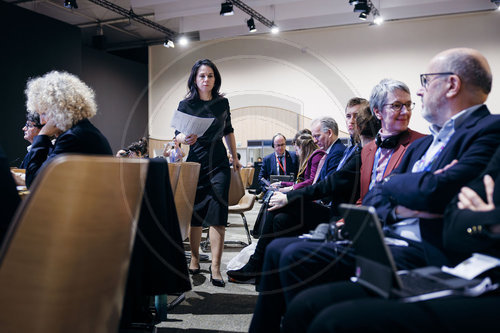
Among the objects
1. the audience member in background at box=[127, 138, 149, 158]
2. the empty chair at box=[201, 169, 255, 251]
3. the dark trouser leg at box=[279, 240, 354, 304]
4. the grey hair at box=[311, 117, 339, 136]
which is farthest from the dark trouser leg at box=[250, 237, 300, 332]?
the audience member in background at box=[127, 138, 149, 158]

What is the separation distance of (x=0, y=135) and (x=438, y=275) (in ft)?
28.3

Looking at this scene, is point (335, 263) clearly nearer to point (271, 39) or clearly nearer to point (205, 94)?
point (205, 94)

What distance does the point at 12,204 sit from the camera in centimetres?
130

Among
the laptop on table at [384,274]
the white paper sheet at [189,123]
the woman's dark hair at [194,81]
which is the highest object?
the woman's dark hair at [194,81]

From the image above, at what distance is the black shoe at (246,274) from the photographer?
104 inches

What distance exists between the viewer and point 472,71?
146 centimetres

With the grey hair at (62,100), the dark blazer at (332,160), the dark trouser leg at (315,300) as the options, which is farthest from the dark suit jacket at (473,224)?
the grey hair at (62,100)

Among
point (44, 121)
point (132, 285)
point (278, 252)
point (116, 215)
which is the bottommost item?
point (132, 285)

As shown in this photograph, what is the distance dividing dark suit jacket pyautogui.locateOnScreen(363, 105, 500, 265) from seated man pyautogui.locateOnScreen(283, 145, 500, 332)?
0.06 metres

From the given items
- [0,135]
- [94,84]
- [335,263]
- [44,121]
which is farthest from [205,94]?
[94,84]

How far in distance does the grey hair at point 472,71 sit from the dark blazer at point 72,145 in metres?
1.57

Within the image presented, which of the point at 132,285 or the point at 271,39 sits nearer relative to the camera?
the point at 132,285

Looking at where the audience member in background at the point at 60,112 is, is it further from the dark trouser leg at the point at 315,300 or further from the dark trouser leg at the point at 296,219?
the dark trouser leg at the point at 315,300

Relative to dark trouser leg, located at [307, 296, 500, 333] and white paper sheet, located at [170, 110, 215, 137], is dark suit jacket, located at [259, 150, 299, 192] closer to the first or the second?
white paper sheet, located at [170, 110, 215, 137]
